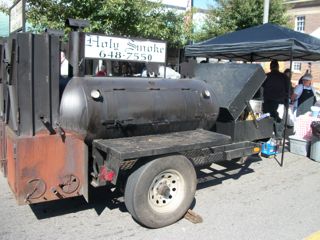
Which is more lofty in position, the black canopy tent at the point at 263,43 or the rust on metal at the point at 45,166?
the black canopy tent at the point at 263,43

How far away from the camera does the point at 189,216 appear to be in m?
4.62

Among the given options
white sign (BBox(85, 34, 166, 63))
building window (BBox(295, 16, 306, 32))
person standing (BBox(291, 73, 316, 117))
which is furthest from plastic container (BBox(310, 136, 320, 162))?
building window (BBox(295, 16, 306, 32))

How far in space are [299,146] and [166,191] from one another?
4.83m

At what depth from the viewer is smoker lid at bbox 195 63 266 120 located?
19.3ft

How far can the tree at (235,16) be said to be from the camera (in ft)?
64.2

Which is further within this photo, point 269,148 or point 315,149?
point 315,149

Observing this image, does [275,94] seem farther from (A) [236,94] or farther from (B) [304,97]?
(A) [236,94]

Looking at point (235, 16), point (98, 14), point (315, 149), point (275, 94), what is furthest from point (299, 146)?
point (235, 16)

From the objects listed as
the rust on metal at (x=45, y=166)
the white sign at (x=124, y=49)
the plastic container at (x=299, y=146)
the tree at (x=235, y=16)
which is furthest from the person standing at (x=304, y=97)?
the tree at (x=235, y=16)

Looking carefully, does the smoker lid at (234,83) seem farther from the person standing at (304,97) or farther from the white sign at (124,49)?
the person standing at (304,97)

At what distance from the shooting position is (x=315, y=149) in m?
7.73

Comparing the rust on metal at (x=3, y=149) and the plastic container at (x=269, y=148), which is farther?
the plastic container at (x=269, y=148)

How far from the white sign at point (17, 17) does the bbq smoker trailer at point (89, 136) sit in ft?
1.70

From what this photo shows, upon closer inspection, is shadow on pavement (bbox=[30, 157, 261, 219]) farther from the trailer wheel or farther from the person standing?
the person standing
